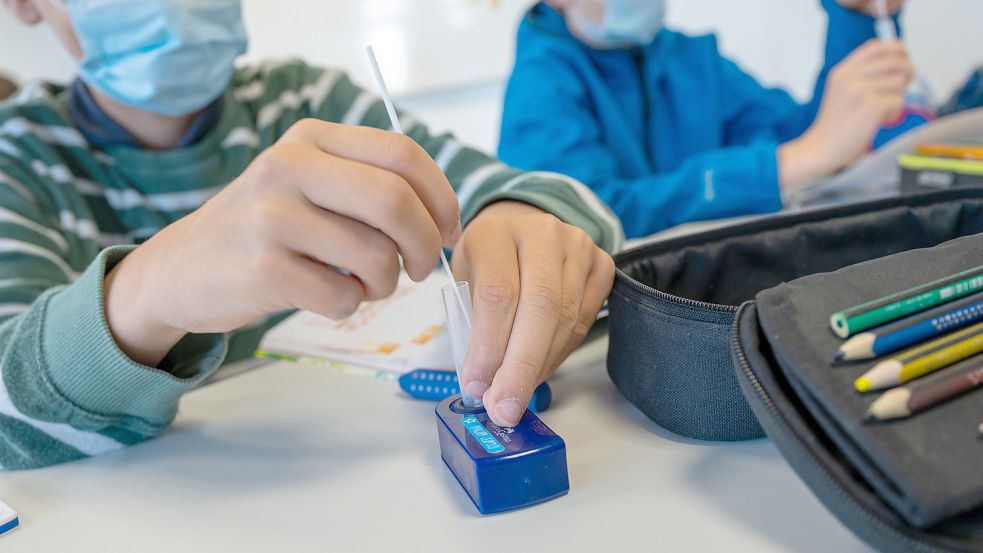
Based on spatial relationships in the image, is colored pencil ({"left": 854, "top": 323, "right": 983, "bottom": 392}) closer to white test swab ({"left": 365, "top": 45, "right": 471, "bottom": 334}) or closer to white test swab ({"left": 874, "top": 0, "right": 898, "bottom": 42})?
white test swab ({"left": 365, "top": 45, "right": 471, "bottom": 334})

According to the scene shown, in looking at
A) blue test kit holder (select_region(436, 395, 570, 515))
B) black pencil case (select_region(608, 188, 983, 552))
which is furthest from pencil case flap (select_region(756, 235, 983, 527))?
blue test kit holder (select_region(436, 395, 570, 515))

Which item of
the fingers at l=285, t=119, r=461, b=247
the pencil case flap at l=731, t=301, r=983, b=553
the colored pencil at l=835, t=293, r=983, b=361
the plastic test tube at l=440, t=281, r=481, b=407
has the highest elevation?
the fingers at l=285, t=119, r=461, b=247

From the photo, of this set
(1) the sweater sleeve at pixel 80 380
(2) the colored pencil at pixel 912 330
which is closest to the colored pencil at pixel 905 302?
(2) the colored pencil at pixel 912 330

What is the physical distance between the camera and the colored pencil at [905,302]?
31cm

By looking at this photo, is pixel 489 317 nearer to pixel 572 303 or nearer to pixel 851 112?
pixel 572 303

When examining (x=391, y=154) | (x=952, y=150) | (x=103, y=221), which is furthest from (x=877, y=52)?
(x=103, y=221)

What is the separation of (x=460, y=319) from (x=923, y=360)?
0.22m

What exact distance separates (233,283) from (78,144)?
45cm

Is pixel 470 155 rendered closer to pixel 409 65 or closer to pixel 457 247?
pixel 457 247

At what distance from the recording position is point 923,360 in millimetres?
297

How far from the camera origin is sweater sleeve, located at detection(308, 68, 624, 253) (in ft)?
1.84

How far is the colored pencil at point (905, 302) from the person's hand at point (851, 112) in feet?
1.80

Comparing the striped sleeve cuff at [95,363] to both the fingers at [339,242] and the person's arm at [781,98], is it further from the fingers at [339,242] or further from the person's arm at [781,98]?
the person's arm at [781,98]

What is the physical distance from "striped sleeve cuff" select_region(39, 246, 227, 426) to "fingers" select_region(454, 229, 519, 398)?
17cm
